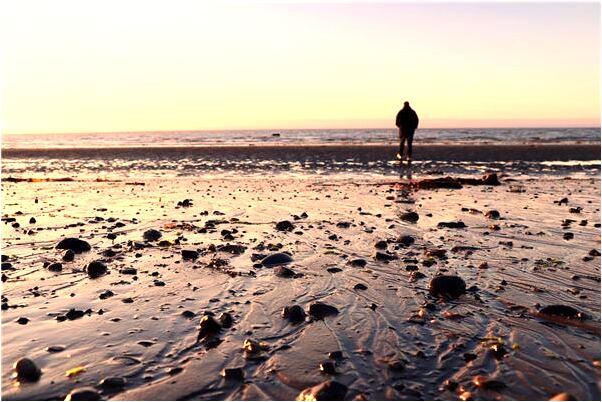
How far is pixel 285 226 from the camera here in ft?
35.2

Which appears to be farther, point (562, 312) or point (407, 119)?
point (407, 119)

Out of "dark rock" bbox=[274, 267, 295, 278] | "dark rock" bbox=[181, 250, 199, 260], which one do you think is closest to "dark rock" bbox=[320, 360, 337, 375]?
"dark rock" bbox=[274, 267, 295, 278]

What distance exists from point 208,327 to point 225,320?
0.27m

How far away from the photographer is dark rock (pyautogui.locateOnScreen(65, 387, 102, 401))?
3832 millimetres

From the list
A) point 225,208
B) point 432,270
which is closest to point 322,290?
point 432,270

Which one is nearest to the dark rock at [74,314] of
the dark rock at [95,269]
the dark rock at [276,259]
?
the dark rock at [95,269]

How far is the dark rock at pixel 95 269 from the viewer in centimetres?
733

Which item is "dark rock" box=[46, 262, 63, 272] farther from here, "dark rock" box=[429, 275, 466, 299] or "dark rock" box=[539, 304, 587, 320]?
"dark rock" box=[539, 304, 587, 320]

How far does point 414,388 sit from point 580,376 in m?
1.37

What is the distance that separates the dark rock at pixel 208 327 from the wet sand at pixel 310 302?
9cm

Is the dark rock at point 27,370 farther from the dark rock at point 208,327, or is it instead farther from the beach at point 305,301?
the dark rock at point 208,327

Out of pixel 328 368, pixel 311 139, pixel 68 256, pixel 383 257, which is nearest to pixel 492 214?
pixel 383 257

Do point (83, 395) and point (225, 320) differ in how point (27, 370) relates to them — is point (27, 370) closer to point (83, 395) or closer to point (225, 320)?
point (83, 395)

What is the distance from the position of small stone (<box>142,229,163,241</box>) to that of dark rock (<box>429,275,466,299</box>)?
216 inches
